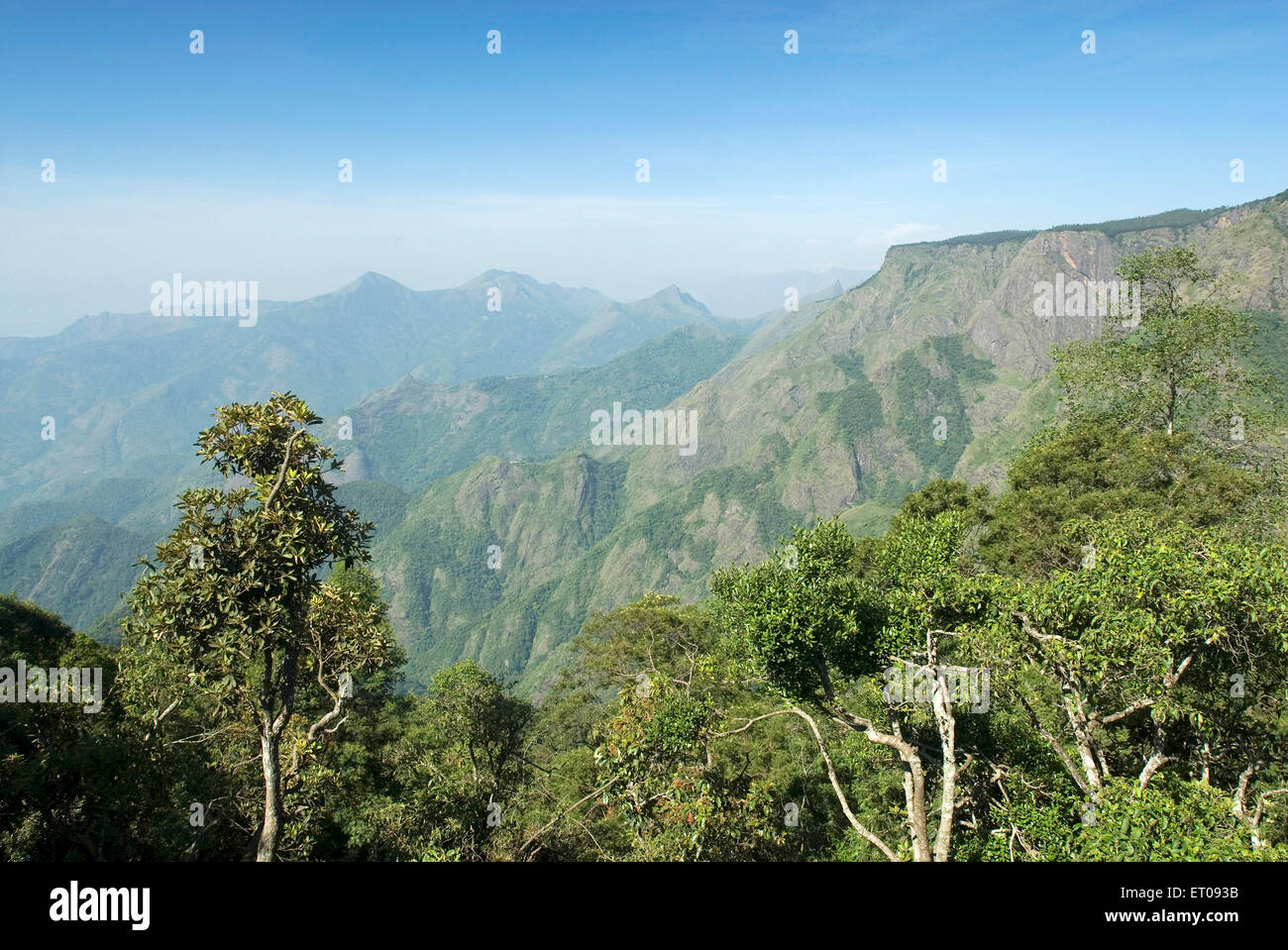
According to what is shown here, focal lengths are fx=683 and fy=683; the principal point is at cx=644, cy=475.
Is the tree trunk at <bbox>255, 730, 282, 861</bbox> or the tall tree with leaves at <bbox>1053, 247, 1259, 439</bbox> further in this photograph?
the tall tree with leaves at <bbox>1053, 247, 1259, 439</bbox>

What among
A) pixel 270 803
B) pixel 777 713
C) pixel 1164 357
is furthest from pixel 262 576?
pixel 1164 357

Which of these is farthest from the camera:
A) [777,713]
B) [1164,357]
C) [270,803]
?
[1164,357]

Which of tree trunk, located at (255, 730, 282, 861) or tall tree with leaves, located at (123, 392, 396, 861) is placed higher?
tall tree with leaves, located at (123, 392, 396, 861)

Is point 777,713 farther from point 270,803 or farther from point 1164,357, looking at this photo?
point 1164,357

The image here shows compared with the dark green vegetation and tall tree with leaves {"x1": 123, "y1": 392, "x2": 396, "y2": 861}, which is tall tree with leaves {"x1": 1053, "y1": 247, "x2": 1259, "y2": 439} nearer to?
the dark green vegetation

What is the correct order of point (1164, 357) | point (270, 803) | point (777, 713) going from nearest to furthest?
point (270, 803), point (777, 713), point (1164, 357)

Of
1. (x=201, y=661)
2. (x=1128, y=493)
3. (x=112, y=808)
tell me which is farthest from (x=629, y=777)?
(x=1128, y=493)

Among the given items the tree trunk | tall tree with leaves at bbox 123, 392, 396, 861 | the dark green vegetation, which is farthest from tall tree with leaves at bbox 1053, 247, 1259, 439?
the tree trunk

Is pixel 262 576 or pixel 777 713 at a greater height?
pixel 262 576

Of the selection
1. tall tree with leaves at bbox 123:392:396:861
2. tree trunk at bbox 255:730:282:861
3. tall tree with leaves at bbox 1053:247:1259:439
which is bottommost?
tree trunk at bbox 255:730:282:861
